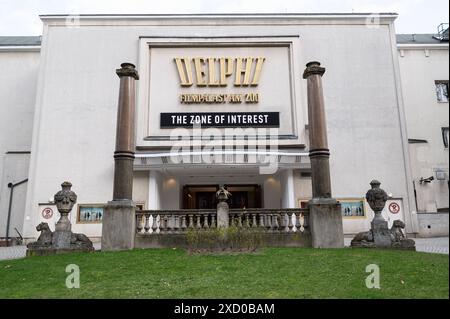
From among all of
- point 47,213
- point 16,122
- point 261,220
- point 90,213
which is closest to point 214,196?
point 90,213

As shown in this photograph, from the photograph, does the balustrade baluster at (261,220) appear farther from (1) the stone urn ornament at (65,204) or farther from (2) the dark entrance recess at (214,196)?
(2) the dark entrance recess at (214,196)

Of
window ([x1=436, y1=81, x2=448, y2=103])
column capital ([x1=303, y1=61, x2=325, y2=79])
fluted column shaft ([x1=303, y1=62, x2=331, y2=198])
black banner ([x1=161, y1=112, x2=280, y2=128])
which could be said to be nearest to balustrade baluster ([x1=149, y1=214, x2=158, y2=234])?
fluted column shaft ([x1=303, y1=62, x2=331, y2=198])

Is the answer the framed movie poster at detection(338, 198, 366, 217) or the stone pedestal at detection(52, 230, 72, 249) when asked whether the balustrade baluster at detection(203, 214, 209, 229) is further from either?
the framed movie poster at detection(338, 198, 366, 217)

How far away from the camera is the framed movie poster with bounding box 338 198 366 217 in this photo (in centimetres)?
1886

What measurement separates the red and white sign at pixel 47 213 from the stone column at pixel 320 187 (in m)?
13.8

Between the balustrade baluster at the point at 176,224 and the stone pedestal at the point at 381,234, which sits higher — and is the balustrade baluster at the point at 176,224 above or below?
above

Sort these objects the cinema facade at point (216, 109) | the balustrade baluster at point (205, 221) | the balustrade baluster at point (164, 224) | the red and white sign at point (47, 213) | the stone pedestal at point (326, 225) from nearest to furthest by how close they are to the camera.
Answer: the stone pedestal at point (326, 225) → the balustrade baluster at point (205, 221) → the balustrade baluster at point (164, 224) → the red and white sign at point (47, 213) → the cinema facade at point (216, 109)

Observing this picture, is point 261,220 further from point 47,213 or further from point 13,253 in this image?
point 47,213

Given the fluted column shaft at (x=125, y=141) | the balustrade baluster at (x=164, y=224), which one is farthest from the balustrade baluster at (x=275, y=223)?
the fluted column shaft at (x=125, y=141)

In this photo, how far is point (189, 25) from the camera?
21.4m

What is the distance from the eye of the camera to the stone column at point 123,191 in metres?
11.1
